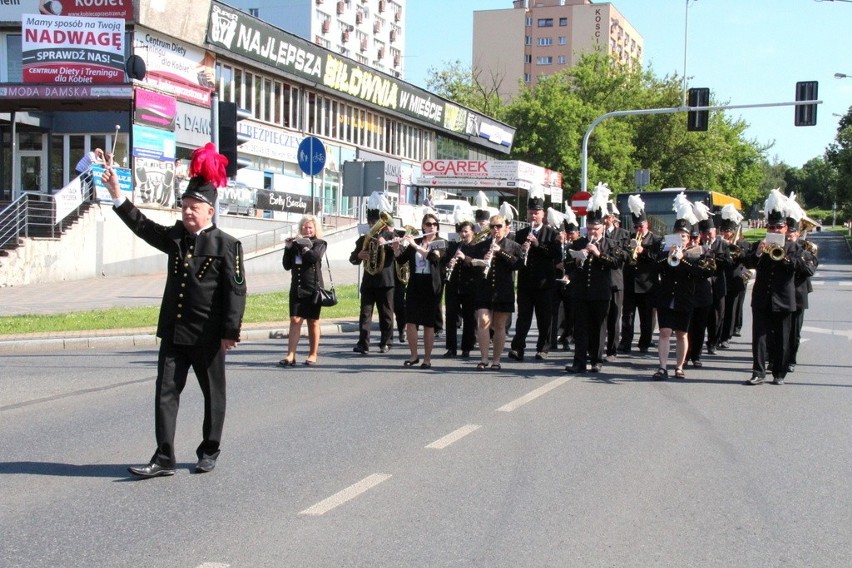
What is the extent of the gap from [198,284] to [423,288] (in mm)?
5867

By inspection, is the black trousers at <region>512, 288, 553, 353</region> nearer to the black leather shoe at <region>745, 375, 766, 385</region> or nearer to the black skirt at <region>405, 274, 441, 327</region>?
the black skirt at <region>405, 274, 441, 327</region>

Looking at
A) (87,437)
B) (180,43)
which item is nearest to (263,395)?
(87,437)

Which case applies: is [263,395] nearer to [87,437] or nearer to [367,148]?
[87,437]

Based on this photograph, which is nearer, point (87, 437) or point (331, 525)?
point (331, 525)

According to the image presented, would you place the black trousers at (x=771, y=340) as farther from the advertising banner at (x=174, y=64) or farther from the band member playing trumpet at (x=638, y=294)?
the advertising banner at (x=174, y=64)

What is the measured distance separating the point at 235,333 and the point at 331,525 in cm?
166

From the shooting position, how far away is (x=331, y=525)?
17.9ft

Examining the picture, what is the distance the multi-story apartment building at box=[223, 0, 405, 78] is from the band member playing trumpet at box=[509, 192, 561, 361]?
55.4m

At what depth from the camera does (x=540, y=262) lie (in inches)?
518

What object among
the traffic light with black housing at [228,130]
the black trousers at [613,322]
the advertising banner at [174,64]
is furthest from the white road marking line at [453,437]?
the advertising banner at [174,64]

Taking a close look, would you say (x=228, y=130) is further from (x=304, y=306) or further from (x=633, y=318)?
(x=633, y=318)

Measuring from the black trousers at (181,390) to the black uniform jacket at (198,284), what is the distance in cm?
10

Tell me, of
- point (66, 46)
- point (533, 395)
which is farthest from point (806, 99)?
point (66, 46)

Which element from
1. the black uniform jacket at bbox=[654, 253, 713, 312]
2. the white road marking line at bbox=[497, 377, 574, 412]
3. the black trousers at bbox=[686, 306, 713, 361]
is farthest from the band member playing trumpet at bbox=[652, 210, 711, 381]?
the white road marking line at bbox=[497, 377, 574, 412]
